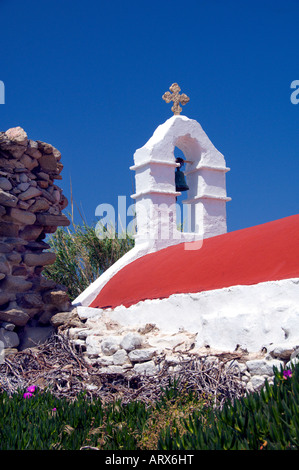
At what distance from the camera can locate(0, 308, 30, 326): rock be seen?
568 centimetres

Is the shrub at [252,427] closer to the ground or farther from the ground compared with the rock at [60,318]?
closer to the ground

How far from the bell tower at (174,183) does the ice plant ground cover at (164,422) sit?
161 inches

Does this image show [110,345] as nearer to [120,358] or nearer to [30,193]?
[120,358]

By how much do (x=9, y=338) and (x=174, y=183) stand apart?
361 cm

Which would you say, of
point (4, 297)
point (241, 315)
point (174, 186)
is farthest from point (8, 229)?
point (241, 315)

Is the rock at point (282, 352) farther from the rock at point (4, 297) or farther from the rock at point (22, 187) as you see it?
the rock at point (22, 187)

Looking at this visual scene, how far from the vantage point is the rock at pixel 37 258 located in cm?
615

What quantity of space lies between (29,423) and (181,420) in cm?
99

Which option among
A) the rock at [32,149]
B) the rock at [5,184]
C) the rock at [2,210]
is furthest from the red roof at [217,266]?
the rock at [32,149]

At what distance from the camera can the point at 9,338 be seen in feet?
18.5

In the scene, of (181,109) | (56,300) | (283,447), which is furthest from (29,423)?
(181,109)
